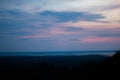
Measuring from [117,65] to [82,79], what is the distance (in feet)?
16.1

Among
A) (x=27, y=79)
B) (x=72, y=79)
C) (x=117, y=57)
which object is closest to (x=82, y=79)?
(x=72, y=79)

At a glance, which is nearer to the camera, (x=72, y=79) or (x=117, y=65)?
(x=72, y=79)

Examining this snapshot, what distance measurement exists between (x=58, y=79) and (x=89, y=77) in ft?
10.6

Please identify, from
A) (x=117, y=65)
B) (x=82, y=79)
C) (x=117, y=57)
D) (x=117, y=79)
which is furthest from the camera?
(x=117, y=57)

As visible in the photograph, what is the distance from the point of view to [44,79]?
87.8 ft

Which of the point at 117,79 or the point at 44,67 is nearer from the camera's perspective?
the point at 117,79

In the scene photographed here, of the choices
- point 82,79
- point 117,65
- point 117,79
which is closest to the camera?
point 117,79

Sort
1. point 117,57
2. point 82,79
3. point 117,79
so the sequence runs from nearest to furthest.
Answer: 1. point 117,79
2. point 82,79
3. point 117,57

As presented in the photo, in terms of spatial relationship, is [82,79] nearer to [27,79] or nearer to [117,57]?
[27,79]

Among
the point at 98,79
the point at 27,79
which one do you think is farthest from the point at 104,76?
the point at 27,79

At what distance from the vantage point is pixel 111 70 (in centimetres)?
2817

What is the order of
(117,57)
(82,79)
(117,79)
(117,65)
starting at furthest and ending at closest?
(117,57) → (117,65) → (82,79) → (117,79)

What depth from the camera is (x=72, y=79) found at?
87.5ft

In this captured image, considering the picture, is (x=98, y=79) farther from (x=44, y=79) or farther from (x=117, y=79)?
(x=44, y=79)
